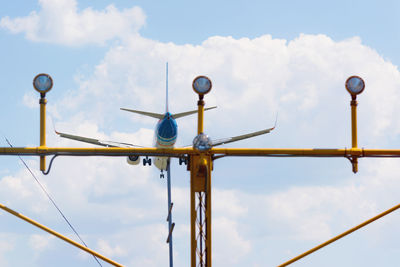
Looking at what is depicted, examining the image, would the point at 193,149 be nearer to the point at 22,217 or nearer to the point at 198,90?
the point at 198,90

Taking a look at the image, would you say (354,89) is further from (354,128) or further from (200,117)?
(200,117)

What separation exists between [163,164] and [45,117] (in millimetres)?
49654

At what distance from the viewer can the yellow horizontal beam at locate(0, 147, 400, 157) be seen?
64.6ft

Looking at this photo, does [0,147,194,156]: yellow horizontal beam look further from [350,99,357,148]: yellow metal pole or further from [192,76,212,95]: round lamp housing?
[350,99,357,148]: yellow metal pole

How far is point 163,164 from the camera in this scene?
7006 cm

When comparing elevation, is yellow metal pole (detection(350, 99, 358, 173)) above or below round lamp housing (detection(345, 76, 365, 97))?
below

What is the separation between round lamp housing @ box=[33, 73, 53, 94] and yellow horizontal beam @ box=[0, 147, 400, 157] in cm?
162

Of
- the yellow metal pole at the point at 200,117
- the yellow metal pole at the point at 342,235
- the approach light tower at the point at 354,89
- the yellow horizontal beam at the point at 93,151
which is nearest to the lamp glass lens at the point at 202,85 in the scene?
the yellow metal pole at the point at 200,117

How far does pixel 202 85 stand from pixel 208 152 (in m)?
1.68

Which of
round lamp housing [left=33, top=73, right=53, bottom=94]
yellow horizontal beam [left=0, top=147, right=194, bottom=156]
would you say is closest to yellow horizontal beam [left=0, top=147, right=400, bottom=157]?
yellow horizontal beam [left=0, top=147, right=194, bottom=156]

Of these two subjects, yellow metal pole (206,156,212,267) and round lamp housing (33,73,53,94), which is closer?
yellow metal pole (206,156,212,267)

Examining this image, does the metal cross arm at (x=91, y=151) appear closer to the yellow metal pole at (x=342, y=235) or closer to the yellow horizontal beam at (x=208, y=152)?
the yellow horizontal beam at (x=208, y=152)

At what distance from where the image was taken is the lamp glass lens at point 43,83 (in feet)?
68.2

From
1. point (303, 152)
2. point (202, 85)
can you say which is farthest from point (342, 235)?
point (202, 85)
